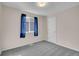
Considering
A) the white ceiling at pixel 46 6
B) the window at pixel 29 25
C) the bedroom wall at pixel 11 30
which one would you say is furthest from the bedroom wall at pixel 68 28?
the bedroom wall at pixel 11 30

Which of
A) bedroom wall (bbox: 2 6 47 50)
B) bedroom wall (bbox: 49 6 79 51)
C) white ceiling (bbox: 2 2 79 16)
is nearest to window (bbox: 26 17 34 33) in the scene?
bedroom wall (bbox: 2 6 47 50)

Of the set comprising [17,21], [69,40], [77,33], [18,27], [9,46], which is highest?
[17,21]

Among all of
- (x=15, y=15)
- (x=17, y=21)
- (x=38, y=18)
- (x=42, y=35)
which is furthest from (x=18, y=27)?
(x=42, y=35)

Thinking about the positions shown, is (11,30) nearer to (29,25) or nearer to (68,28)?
(29,25)

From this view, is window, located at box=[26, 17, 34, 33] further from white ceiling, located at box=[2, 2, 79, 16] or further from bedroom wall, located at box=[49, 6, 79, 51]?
bedroom wall, located at box=[49, 6, 79, 51]

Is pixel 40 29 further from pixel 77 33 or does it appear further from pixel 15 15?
pixel 77 33

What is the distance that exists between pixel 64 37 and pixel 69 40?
0.37 meters

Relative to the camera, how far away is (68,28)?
13.0 ft

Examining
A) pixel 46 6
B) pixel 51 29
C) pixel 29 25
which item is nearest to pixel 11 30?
pixel 29 25

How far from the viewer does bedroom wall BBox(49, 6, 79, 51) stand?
3547 millimetres

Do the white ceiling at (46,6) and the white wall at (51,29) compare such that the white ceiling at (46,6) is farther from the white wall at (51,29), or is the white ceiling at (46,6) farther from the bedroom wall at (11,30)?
the white wall at (51,29)

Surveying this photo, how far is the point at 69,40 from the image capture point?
3.92 metres

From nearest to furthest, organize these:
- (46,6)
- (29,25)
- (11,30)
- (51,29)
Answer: (46,6) < (11,30) < (29,25) < (51,29)

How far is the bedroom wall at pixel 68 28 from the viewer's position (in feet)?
11.6
